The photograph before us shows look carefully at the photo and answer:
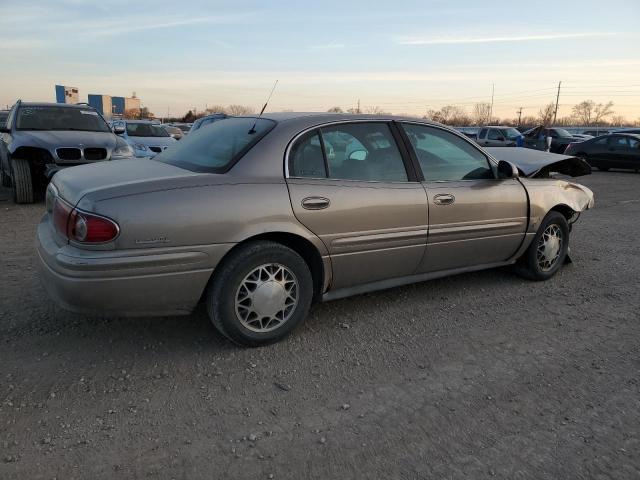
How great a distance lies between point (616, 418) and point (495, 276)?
236 cm

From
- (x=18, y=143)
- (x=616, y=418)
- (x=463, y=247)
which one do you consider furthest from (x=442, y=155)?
(x=18, y=143)

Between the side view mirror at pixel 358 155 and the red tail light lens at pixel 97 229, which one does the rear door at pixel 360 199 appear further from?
the red tail light lens at pixel 97 229

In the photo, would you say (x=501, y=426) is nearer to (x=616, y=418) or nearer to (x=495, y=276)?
(x=616, y=418)

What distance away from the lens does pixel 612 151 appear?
1777 centimetres

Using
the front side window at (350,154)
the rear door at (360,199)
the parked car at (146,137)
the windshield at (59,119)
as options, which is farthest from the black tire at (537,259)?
the parked car at (146,137)

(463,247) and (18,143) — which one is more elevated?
(18,143)

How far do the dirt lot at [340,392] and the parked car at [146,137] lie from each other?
882 centimetres

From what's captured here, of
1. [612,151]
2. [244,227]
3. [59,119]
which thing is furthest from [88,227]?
[612,151]

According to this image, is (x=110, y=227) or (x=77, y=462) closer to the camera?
(x=77, y=462)

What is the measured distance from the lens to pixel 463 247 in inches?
163

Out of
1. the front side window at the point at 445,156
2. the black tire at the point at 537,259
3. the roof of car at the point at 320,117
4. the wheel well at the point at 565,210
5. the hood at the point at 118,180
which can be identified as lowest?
the black tire at the point at 537,259

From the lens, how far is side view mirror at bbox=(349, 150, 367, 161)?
365 cm

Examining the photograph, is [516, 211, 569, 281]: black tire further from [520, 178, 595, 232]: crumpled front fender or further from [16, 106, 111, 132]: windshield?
[16, 106, 111, 132]: windshield

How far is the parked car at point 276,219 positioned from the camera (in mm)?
2840
